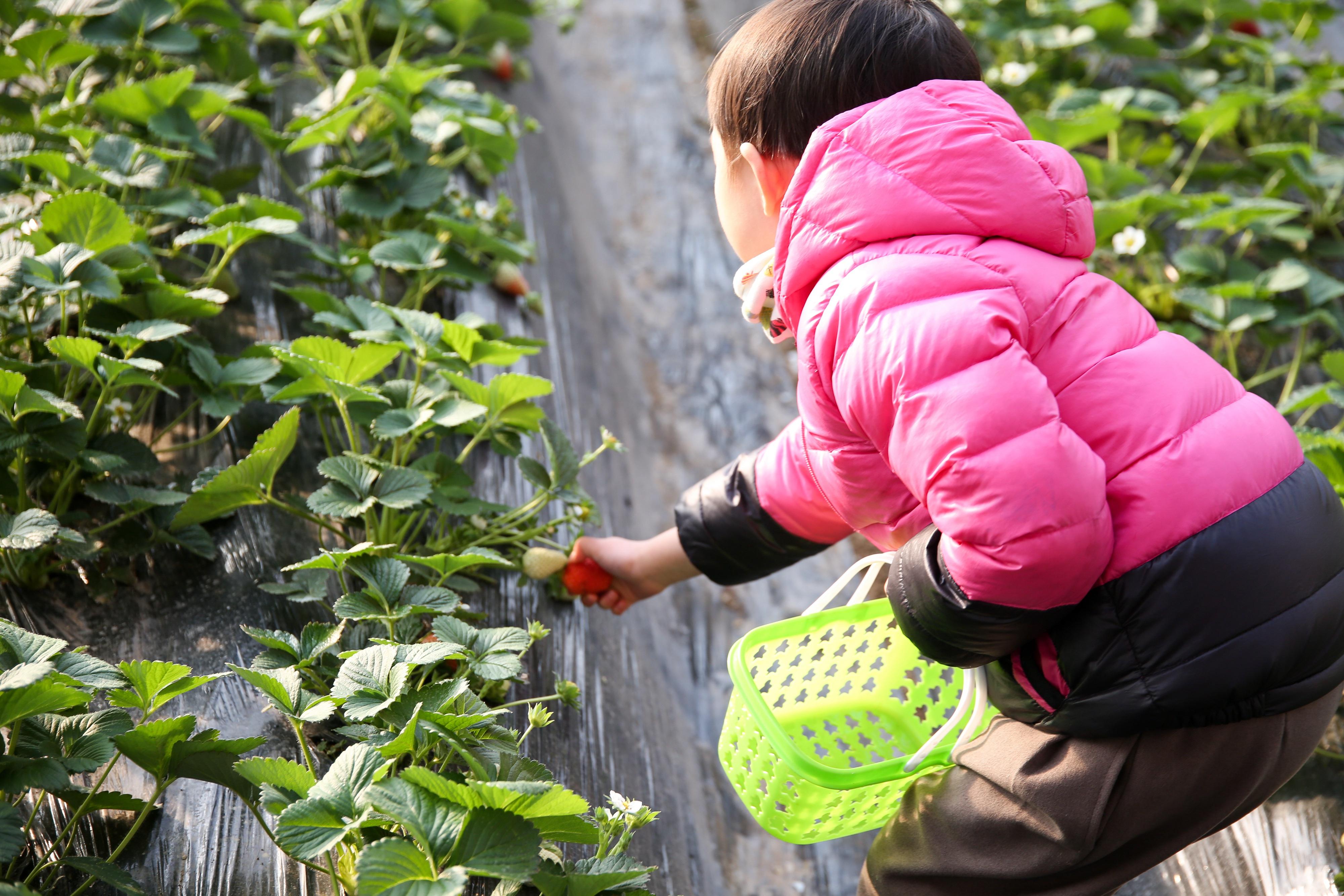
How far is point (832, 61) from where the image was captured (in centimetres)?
99

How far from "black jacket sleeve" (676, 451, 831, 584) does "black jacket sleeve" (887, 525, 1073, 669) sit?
0.30 metres

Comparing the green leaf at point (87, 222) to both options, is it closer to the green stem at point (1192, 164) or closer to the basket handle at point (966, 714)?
the basket handle at point (966, 714)

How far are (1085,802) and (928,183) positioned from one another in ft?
1.83

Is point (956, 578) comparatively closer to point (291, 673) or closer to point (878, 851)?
point (878, 851)

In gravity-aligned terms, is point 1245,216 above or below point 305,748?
below

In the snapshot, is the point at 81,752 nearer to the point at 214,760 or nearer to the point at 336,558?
the point at 214,760

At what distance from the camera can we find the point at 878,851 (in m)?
1.06

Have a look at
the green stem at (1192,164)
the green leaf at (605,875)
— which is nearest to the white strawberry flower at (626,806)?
the green leaf at (605,875)

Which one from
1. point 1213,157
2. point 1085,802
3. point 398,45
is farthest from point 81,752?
point 1213,157

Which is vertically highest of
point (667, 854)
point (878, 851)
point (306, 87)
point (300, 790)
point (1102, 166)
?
point (306, 87)

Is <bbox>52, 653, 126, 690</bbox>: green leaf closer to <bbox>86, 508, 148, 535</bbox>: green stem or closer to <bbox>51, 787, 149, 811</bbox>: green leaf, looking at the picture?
<bbox>51, 787, 149, 811</bbox>: green leaf

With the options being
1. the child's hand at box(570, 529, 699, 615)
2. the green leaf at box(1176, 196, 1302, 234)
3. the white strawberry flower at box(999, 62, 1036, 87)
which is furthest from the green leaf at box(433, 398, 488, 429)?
the white strawberry flower at box(999, 62, 1036, 87)

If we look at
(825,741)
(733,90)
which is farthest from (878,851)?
(733,90)

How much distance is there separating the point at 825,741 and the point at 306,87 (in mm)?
1611
